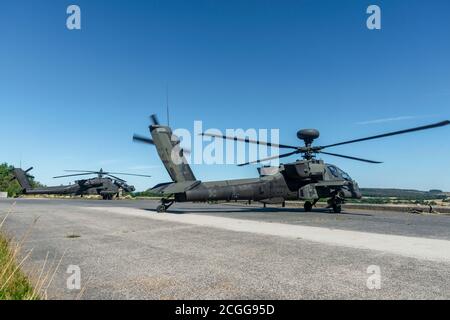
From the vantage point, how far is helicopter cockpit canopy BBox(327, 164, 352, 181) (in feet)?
70.0

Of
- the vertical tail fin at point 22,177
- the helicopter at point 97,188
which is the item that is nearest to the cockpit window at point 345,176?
the helicopter at point 97,188

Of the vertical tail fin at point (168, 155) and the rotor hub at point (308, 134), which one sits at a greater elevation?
the rotor hub at point (308, 134)

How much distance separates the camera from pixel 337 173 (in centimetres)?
2150

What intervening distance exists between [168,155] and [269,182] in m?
6.33

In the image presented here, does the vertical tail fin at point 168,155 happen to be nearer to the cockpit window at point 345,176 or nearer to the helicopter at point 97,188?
the cockpit window at point 345,176

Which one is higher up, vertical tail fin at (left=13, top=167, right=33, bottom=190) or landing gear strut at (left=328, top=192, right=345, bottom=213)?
vertical tail fin at (left=13, top=167, right=33, bottom=190)

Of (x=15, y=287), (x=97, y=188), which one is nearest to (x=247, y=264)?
(x=15, y=287)

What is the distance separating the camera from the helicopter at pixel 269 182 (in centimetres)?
1809

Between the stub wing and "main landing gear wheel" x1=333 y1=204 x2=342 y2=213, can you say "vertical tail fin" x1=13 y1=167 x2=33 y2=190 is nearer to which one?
the stub wing

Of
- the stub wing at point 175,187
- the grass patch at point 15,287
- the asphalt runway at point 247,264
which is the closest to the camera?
the grass patch at point 15,287

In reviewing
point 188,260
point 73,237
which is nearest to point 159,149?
point 73,237

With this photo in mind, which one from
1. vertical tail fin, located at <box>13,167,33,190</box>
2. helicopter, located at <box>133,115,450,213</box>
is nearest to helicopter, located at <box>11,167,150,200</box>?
vertical tail fin, located at <box>13,167,33,190</box>

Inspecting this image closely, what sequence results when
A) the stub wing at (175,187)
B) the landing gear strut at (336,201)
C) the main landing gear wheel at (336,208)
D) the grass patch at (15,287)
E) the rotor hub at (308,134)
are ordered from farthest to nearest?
the main landing gear wheel at (336,208) → the landing gear strut at (336,201) → the rotor hub at (308,134) → the stub wing at (175,187) → the grass patch at (15,287)
